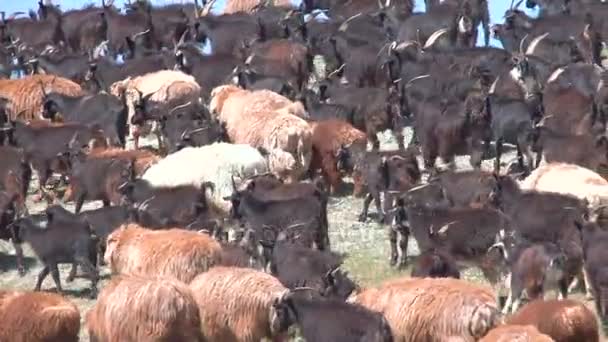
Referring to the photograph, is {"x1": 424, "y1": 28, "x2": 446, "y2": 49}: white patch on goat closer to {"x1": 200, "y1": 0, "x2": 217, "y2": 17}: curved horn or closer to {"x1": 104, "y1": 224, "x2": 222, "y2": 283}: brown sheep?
{"x1": 200, "y1": 0, "x2": 217, "y2": 17}: curved horn

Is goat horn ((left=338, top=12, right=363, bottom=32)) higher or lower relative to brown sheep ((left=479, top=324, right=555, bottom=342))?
higher

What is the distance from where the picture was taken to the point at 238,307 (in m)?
14.2

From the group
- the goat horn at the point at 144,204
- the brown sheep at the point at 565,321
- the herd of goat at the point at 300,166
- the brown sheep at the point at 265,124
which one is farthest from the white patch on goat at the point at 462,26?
the brown sheep at the point at 565,321

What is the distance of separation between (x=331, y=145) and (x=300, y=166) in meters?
0.46

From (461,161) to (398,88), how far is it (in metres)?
2.02

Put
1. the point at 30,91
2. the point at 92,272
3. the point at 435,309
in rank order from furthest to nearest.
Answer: the point at 30,91 → the point at 92,272 → the point at 435,309

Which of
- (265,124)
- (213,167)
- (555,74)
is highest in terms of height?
(555,74)

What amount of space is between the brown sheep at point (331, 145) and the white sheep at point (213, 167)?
2.71 feet

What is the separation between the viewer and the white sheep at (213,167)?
1861cm

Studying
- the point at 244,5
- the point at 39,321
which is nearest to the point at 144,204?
the point at 39,321

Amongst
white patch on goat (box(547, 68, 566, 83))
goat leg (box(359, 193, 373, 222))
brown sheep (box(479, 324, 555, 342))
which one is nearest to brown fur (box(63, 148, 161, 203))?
goat leg (box(359, 193, 373, 222))

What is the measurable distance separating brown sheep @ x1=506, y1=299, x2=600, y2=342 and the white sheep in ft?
19.3

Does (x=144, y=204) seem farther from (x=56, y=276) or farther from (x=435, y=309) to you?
(x=435, y=309)

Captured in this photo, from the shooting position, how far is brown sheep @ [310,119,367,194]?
1970 centimetres
